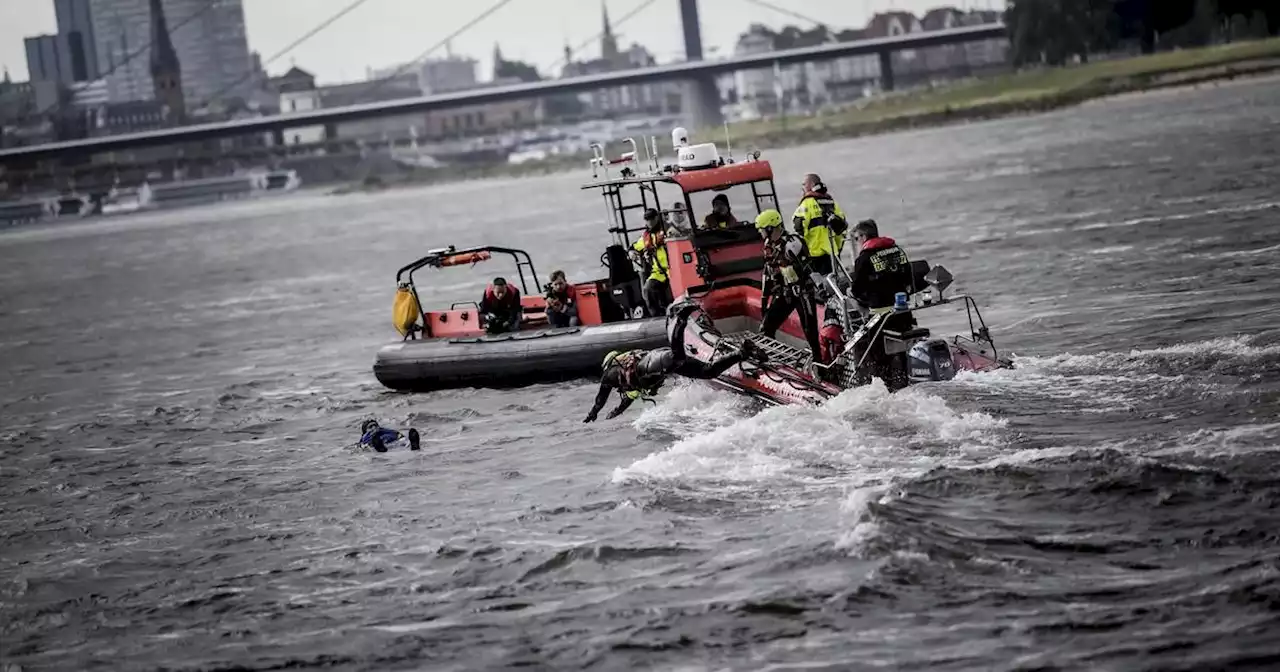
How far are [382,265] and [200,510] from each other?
130ft

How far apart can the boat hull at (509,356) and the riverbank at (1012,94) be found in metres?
77.4

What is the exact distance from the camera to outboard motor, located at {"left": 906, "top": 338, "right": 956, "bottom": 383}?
596 inches

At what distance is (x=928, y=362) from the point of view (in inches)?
596

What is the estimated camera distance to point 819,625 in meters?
10.3

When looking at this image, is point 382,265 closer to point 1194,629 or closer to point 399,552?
point 399,552

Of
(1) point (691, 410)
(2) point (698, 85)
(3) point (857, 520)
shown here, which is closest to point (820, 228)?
(1) point (691, 410)

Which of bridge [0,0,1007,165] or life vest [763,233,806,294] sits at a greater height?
bridge [0,0,1007,165]

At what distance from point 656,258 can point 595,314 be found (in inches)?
64.8

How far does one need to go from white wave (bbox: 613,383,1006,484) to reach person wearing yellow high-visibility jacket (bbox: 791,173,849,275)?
1.96 meters

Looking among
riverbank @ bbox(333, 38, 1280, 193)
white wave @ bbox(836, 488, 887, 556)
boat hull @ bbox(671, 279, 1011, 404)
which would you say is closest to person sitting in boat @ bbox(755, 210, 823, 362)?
boat hull @ bbox(671, 279, 1011, 404)

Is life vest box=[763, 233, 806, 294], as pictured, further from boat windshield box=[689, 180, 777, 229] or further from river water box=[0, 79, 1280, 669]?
boat windshield box=[689, 180, 777, 229]

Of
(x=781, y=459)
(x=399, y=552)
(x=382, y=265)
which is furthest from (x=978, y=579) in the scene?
(x=382, y=265)

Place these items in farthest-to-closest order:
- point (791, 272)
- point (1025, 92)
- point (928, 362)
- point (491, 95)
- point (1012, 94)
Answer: point (1012, 94), point (1025, 92), point (491, 95), point (791, 272), point (928, 362)

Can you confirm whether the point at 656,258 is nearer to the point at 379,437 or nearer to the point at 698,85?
the point at 379,437
